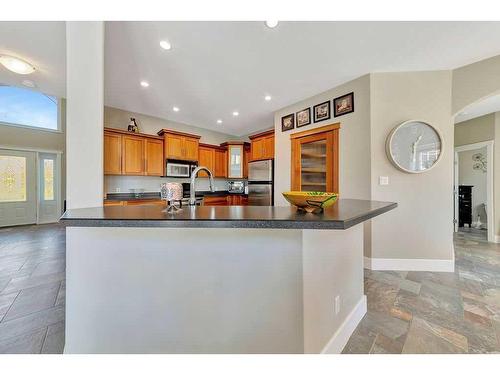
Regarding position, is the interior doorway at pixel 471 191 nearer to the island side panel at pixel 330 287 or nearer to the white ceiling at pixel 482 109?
the white ceiling at pixel 482 109

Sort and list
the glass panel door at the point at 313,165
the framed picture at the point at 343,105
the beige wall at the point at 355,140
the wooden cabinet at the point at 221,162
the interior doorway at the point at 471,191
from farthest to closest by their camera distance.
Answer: the wooden cabinet at the point at 221,162 < the interior doorway at the point at 471,191 < the glass panel door at the point at 313,165 < the framed picture at the point at 343,105 < the beige wall at the point at 355,140

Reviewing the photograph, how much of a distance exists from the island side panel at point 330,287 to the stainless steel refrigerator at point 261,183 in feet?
8.68

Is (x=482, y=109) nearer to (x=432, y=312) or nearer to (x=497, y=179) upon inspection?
(x=497, y=179)

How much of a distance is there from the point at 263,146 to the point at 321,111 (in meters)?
1.62

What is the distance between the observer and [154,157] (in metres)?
4.36

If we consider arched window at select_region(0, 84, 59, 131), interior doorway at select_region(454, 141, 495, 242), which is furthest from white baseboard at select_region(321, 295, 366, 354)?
arched window at select_region(0, 84, 59, 131)

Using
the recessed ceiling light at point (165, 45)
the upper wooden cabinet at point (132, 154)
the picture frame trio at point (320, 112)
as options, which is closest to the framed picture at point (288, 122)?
the picture frame trio at point (320, 112)

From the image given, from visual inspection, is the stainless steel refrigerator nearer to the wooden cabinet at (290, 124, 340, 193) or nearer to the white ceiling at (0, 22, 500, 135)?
the wooden cabinet at (290, 124, 340, 193)

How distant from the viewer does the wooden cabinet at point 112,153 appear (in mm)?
3783

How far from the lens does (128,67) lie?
268 cm

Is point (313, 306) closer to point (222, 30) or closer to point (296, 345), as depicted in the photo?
point (296, 345)

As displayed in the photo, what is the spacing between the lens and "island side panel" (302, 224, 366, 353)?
1.15 m
